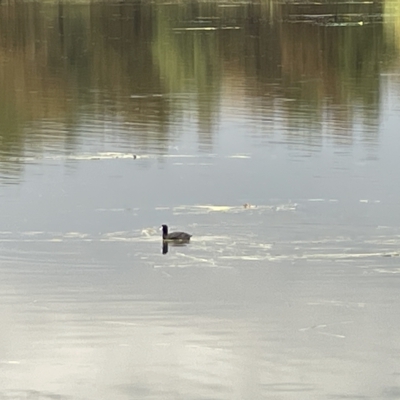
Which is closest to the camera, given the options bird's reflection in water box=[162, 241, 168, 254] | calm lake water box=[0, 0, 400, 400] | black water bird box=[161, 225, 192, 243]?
calm lake water box=[0, 0, 400, 400]

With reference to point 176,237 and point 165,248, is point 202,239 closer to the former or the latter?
point 176,237

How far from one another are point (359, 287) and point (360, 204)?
3258 mm

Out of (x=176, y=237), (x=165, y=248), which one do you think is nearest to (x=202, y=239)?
(x=176, y=237)

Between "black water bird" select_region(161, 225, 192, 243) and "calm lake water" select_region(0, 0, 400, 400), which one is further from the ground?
"black water bird" select_region(161, 225, 192, 243)

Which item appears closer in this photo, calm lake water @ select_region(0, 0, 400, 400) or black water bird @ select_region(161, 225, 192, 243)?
calm lake water @ select_region(0, 0, 400, 400)

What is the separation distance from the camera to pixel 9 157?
1753 cm

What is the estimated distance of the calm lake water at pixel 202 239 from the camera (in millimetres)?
8719

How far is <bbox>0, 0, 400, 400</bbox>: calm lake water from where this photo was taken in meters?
8.72

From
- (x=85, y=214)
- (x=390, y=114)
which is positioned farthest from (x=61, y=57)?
(x=85, y=214)

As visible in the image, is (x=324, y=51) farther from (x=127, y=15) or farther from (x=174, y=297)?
(x=174, y=297)

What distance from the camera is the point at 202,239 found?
12.1m

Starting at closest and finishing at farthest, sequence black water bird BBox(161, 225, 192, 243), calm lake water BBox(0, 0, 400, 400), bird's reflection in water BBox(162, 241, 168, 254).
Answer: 1. calm lake water BBox(0, 0, 400, 400)
2. bird's reflection in water BBox(162, 241, 168, 254)
3. black water bird BBox(161, 225, 192, 243)

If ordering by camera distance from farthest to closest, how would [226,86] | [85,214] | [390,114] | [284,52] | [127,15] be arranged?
[127,15] → [284,52] → [226,86] → [390,114] → [85,214]

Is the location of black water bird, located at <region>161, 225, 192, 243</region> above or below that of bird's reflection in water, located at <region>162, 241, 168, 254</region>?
above
